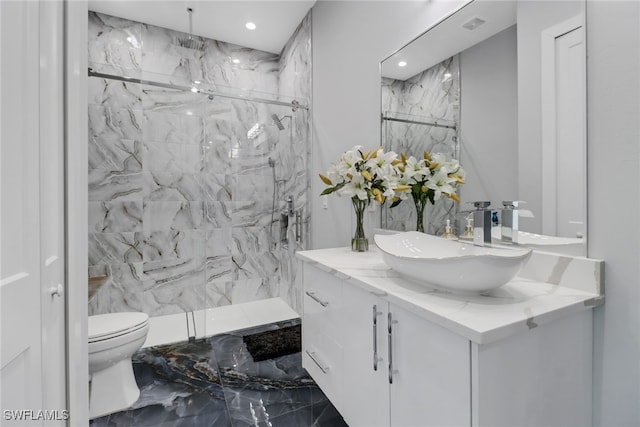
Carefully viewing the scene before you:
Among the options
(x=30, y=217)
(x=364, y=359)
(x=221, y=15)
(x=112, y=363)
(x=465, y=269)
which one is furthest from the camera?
(x=221, y=15)

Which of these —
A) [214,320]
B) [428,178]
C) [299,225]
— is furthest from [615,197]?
[214,320]

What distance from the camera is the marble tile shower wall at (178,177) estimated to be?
2.50 metres

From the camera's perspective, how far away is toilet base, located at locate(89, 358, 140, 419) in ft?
4.96

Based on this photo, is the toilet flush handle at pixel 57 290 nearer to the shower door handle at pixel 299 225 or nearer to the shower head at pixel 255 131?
the shower door handle at pixel 299 225

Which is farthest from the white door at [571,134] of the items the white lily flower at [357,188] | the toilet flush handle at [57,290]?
the toilet flush handle at [57,290]

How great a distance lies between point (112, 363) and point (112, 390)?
5.8 inches

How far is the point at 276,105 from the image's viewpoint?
2748 millimetres

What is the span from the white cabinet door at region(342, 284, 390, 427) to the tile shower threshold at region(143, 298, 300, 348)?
60.7 inches

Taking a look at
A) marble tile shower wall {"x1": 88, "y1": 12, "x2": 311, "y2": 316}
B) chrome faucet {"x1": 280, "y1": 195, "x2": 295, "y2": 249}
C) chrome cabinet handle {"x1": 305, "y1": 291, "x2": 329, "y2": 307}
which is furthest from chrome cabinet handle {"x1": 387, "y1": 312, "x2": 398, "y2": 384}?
chrome faucet {"x1": 280, "y1": 195, "x2": 295, "y2": 249}

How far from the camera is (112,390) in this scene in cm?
157

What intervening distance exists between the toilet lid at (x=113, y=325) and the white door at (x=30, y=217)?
2.38 feet

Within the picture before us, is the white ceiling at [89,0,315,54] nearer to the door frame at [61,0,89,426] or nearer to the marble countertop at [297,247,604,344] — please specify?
the door frame at [61,0,89,426]

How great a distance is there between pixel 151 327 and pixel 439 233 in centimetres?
235

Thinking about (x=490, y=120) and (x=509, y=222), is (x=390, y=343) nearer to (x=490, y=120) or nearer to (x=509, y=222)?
(x=509, y=222)
